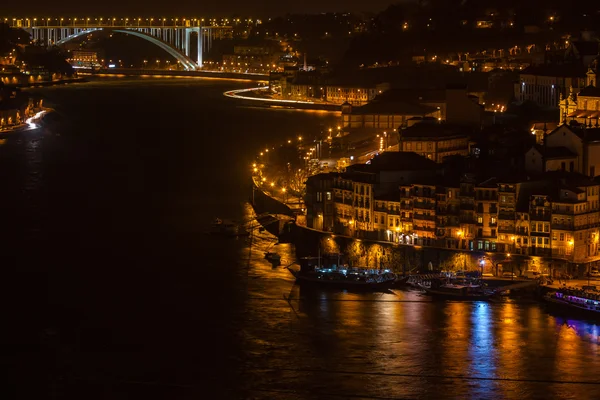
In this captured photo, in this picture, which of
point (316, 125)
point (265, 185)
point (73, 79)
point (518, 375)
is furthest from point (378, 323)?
point (73, 79)

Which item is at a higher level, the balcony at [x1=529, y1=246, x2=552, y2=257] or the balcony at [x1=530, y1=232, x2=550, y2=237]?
the balcony at [x1=530, y1=232, x2=550, y2=237]

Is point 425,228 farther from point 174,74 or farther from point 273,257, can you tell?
point 174,74

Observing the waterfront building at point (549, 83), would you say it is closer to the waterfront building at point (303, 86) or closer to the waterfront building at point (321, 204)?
the waterfront building at point (321, 204)

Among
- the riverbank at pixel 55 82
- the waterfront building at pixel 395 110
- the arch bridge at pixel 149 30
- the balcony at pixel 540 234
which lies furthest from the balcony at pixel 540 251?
the arch bridge at pixel 149 30

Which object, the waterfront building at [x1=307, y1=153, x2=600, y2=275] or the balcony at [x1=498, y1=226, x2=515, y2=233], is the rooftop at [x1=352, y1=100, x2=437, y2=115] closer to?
the waterfront building at [x1=307, y1=153, x2=600, y2=275]

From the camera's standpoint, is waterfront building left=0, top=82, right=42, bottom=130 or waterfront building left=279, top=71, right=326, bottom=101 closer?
waterfront building left=0, top=82, right=42, bottom=130

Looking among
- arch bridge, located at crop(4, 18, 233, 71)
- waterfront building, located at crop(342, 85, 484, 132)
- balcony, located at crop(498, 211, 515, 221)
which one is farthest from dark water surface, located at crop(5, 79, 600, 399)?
arch bridge, located at crop(4, 18, 233, 71)

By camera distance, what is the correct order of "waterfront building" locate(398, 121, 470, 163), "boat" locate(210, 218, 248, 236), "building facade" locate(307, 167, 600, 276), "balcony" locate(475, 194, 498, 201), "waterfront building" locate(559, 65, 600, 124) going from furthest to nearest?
"waterfront building" locate(559, 65, 600, 124), "waterfront building" locate(398, 121, 470, 163), "boat" locate(210, 218, 248, 236), "balcony" locate(475, 194, 498, 201), "building facade" locate(307, 167, 600, 276)

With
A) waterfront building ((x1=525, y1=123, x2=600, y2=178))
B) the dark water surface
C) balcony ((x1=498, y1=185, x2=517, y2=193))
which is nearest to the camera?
the dark water surface
